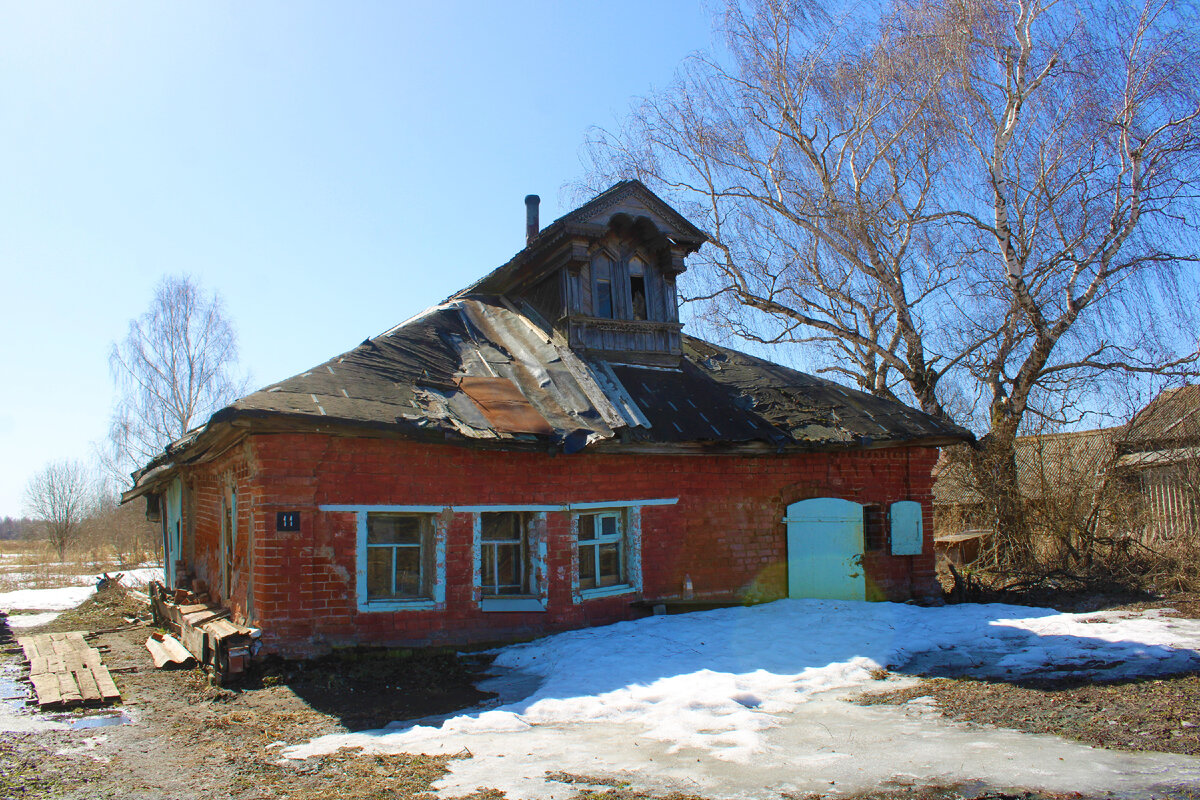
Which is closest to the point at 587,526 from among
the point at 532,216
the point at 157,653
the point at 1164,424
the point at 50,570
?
the point at 157,653

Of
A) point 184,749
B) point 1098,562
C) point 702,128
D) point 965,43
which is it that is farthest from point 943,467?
point 184,749

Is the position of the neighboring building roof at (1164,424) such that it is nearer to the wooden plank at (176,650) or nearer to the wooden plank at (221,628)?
the wooden plank at (221,628)

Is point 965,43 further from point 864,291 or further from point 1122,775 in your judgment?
point 1122,775

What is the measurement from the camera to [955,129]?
54.4 ft

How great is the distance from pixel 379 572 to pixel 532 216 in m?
8.77

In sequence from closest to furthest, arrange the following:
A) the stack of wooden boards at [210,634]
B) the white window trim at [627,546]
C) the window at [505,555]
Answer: the stack of wooden boards at [210,634]
the window at [505,555]
the white window trim at [627,546]

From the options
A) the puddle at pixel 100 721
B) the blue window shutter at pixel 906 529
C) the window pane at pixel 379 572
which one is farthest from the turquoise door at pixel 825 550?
the puddle at pixel 100 721

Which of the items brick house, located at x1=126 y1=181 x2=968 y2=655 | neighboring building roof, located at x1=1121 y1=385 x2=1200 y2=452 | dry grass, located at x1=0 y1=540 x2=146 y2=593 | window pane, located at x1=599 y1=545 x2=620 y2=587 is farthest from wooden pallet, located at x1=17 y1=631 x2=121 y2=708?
neighboring building roof, located at x1=1121 y1=385 x2=1200 y2=452

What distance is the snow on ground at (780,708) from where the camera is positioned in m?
4.84

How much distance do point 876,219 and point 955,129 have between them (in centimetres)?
237

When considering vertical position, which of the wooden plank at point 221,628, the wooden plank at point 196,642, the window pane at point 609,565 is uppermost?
the window pane at point 609,565

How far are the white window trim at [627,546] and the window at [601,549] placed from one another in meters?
0.07

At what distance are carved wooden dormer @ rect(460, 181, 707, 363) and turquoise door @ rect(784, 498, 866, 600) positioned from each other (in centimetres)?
327

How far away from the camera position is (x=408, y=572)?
29.1ft
